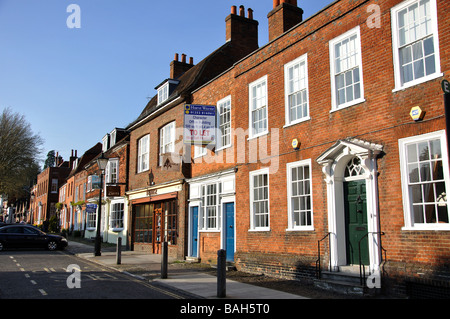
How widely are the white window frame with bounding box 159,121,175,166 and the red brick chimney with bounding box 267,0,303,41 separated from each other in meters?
7.57

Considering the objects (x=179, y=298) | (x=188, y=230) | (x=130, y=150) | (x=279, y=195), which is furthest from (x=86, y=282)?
(x=130, y=150)

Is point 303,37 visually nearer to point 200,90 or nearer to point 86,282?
point 200,90

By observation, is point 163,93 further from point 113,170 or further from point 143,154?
point 113,170

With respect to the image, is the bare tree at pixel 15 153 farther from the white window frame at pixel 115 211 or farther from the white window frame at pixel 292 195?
the white window frame at pixel 292 195

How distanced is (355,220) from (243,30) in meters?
13.9

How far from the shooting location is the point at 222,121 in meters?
16.6

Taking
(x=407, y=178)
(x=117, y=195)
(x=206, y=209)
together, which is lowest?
(x=206, y=209)

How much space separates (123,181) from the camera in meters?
26.7

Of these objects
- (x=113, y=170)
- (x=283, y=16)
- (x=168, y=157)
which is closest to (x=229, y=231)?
(x=168, y=157)

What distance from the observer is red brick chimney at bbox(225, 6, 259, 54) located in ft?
68.3

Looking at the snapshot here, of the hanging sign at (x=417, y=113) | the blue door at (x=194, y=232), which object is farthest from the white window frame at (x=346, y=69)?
the blue door at (x=194, y=232)

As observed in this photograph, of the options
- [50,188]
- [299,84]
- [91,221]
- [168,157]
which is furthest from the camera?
[50,188]

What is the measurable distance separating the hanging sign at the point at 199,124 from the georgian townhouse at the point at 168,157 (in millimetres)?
2813

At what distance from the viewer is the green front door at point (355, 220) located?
991 centimetres
